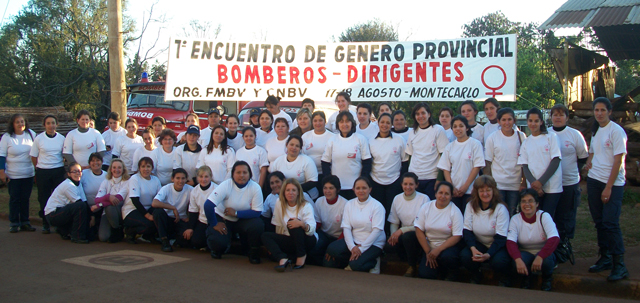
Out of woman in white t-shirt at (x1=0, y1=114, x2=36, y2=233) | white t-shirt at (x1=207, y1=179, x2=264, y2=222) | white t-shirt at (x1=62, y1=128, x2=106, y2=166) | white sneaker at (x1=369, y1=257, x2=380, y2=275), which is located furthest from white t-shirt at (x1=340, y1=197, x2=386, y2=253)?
woman in white t-shirt at (x1=0, y1=114, x2=36, y2=233)

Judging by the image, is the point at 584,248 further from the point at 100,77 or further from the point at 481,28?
the point at 481,28

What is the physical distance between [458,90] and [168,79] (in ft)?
15.8

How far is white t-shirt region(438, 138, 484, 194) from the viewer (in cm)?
609

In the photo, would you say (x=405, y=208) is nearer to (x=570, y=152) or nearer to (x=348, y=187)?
(x=348, y=187)

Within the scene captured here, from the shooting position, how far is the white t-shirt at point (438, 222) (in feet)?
18.9

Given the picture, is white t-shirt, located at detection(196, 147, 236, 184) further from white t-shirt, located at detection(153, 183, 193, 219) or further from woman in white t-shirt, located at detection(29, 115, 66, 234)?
woman in white t-shirt, located at detection(29, 115, 66, 234)

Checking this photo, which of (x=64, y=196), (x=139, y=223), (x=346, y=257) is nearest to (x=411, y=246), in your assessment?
(x=346, y=257)

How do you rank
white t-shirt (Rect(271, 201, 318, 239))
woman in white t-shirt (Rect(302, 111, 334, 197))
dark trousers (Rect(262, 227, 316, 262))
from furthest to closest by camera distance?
woman in white t-shirt (Rect(302, 111, 334, 197)), white t-shirt (Rect(271, 201, 318, 239)), dark trousers (Rect(262, 227, 316, 262))

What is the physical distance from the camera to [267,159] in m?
7.31

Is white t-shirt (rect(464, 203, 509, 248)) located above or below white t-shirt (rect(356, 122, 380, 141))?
below

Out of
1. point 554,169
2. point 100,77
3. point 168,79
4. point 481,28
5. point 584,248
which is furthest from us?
point 481,28

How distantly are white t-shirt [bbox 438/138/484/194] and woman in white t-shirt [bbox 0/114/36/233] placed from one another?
6361mm

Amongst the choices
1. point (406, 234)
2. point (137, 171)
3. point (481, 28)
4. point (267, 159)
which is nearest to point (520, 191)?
point (406, 234)

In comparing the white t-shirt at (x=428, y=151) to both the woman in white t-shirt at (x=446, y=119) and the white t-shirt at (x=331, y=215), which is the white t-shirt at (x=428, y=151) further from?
the white t-shirt at (x=331, y=215)
